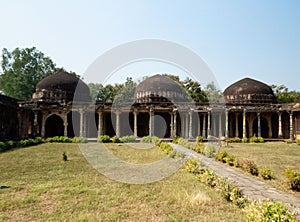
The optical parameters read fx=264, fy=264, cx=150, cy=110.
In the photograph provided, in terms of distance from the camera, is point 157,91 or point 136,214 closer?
point 136,214

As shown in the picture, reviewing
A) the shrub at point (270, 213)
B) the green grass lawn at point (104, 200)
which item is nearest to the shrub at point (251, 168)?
the green grass lawn at point (104, 200)

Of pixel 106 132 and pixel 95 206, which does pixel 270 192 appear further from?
pixel 106 132

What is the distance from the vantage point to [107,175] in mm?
9492

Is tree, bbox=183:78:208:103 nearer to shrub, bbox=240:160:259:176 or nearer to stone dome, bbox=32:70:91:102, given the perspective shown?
stone dome, bbox=32:70:91:102

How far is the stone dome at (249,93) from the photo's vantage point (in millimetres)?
33156

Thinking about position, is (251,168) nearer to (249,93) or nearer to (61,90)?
(249,93)

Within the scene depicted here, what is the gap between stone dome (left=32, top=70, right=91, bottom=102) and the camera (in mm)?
31188

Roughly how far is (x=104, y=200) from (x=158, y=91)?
26.9 metres

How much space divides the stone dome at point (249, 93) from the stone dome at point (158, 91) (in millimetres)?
6358

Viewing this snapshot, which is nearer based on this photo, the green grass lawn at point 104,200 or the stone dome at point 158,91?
the green grass lawn at point 104,200

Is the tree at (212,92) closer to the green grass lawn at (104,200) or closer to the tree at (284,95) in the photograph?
the tree at (284,95)

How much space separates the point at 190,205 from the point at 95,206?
7.17ft

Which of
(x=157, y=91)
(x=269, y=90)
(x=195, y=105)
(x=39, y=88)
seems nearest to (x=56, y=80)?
(x=39, y=88)

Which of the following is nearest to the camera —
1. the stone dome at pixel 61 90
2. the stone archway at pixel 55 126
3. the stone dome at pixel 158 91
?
the stone dome at pixel 61 90
